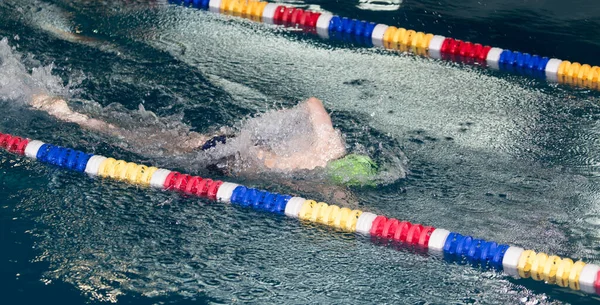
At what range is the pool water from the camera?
13.3 feet

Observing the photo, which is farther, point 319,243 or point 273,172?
point 273,172

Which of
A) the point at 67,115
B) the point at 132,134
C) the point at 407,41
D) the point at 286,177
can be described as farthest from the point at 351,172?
the point at 407,41

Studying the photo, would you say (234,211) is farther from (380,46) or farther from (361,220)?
(380,46)

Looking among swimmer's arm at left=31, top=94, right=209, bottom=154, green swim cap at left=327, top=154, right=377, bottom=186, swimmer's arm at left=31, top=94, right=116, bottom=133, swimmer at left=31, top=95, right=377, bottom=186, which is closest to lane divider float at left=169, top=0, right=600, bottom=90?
swimmer at left=31, top=95, right=377, bottom=186

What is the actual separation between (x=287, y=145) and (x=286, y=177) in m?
0.20

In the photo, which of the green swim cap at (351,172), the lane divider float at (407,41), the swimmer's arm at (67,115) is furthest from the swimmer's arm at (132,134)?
the lane divider float at (407,41)

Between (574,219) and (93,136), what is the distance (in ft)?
8.90

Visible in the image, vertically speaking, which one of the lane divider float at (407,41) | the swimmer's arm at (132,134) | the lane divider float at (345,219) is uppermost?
the lane divider float at (407,41)

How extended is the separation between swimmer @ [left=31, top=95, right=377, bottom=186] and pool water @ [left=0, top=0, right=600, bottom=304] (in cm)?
11

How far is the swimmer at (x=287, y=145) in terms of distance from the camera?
5.01 m

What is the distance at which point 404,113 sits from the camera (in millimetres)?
5832

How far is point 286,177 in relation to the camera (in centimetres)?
500

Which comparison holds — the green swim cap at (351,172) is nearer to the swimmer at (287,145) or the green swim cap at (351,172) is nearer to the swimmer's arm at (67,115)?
the swimmer at (287,145)

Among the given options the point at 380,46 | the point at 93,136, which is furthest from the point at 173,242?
the point at 380,46
